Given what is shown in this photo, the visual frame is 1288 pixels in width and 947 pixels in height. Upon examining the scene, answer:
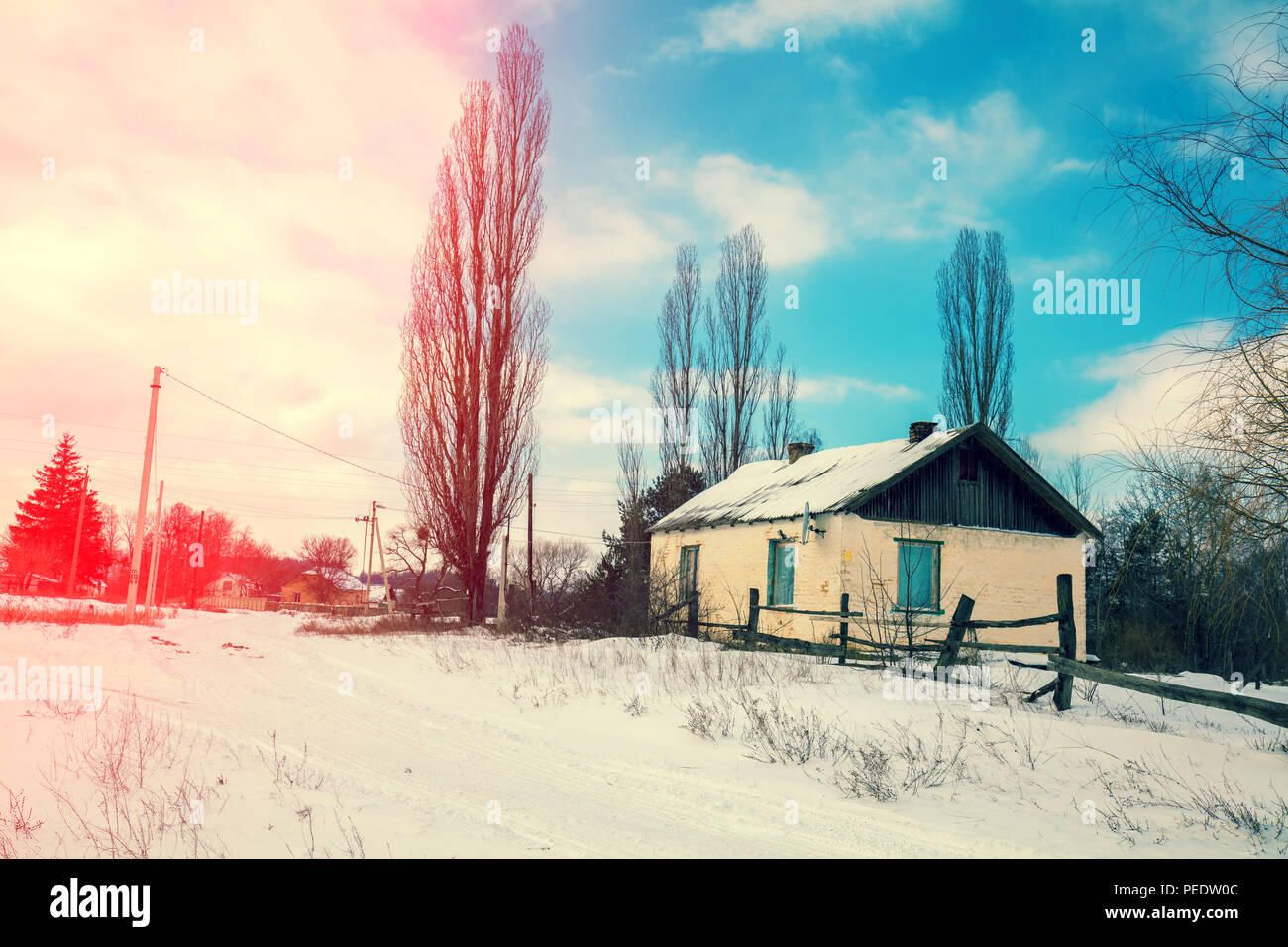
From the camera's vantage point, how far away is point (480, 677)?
1326cm

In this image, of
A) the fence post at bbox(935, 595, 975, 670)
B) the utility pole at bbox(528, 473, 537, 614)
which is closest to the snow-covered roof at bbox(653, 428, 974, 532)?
the utility pole at bbox(528, 473, 537, 614)

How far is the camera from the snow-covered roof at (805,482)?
18781 millimetres

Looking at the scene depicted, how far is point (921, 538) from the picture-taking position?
61.0 feet

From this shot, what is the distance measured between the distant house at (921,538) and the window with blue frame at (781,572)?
1.0 inches

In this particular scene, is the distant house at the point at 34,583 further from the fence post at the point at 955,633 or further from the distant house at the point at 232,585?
the fence post at the point at 955,633

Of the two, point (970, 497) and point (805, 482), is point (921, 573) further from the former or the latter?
point (805, 482)

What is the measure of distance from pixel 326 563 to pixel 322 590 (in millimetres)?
3899

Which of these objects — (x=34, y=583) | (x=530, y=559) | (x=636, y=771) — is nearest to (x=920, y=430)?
(x=530, y=559)

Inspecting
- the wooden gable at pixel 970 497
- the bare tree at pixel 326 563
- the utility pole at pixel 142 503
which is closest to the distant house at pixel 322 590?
the bare tree at pixel 326 563

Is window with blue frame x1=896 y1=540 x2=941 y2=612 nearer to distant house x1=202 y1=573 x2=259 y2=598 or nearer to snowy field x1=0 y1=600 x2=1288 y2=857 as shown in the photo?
snowy field x1=0 y1=600 x2=1288 y2=857

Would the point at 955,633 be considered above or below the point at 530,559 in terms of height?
below

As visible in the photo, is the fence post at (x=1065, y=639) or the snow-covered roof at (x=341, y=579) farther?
the snow-covered roof at (x=341, y=579)
